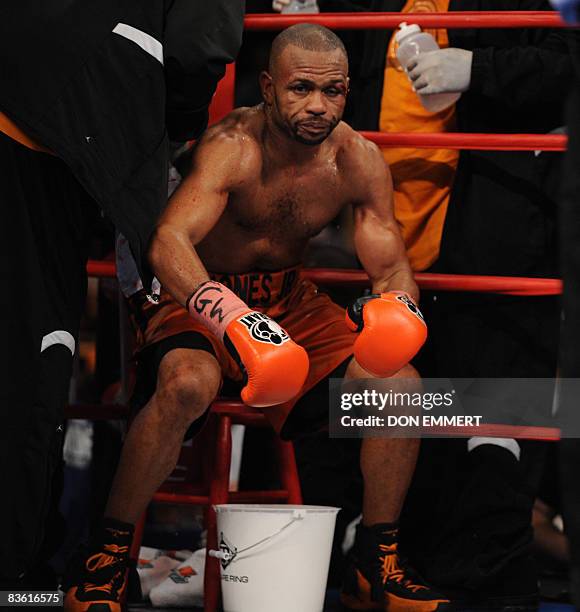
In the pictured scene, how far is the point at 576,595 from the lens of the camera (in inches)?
41.6

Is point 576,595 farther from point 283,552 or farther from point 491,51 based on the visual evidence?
point 491,51

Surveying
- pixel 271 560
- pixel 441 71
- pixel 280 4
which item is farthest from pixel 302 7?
pixel 271 560

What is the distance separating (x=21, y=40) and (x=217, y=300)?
63 cm

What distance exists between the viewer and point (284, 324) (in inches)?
98.6

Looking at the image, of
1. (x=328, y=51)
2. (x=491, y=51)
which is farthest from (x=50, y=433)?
(x=491, y=51)

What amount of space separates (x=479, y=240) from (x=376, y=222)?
0.31 metres

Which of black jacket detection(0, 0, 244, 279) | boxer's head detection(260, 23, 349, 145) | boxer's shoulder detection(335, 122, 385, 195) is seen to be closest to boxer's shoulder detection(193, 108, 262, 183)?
boxer's head detection(260, 23, 349, 145)

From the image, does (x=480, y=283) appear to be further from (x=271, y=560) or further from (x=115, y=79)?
(x=115, y=79)

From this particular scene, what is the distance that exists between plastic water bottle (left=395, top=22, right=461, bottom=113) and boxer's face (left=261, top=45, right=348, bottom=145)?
30cm

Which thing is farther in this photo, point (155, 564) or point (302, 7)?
point (302, 7)

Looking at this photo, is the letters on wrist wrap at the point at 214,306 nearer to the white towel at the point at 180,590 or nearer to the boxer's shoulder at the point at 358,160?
the boxer's shoulder at the point at 358,160

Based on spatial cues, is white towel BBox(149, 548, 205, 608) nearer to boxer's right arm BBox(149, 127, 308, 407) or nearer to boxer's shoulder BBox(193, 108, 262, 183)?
boxer's right arm BBox(149, 127, 308, 407)

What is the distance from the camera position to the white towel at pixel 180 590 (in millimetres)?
2373

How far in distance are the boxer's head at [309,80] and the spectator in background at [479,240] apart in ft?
1.07
